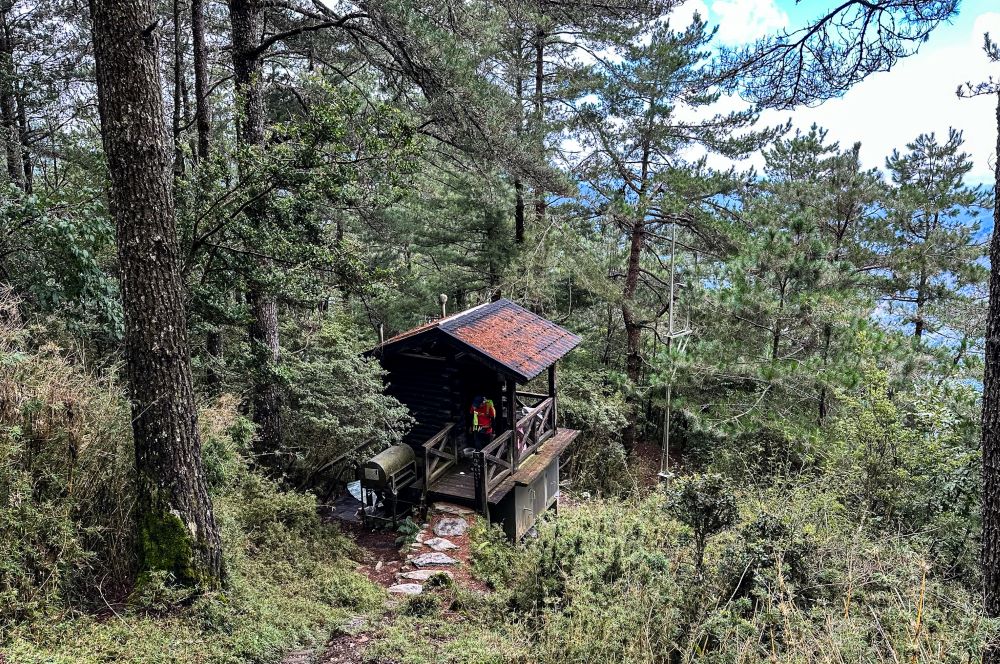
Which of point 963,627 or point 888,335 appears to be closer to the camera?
point 963,627

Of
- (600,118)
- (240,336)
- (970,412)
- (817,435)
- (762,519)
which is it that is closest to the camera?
(762,519)

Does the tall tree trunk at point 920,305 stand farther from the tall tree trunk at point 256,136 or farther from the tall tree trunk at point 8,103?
the tall tree trunk at point 8,103

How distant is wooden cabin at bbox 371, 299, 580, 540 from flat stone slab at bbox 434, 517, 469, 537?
0.34 meters

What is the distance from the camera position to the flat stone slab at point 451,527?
8144 millimetres

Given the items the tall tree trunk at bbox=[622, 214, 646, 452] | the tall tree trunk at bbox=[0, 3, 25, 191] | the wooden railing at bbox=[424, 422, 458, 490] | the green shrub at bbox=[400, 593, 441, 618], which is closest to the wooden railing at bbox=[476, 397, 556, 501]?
the wooden railing at bbox=[424, 422, 458, 490]

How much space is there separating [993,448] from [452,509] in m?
6.55

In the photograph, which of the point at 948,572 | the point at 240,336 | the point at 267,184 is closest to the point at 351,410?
the point at 240,336

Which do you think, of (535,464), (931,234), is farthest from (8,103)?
(931,234)

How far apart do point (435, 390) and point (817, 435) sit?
6.47 meters

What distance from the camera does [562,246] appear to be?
13.4 m

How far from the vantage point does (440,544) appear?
25.7ft

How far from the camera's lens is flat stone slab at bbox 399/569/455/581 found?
6.84 metres

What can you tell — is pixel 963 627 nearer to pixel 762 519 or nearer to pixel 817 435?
pixel 762 519

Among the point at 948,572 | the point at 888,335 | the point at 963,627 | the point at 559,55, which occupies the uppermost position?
the point at 559,55
